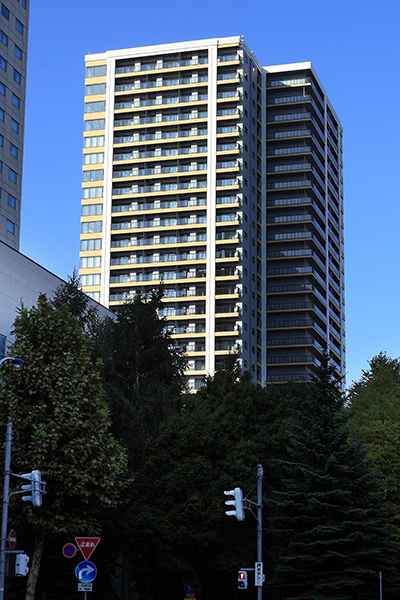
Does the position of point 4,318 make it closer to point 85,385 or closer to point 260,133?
point 85,385

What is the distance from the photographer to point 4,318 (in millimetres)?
55094

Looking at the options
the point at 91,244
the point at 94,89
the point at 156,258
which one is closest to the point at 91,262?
the point at 91,244

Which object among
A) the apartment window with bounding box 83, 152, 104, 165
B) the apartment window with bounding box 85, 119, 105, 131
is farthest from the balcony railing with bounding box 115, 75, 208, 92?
the apartment window with bounding box 83, 152, 104, 165

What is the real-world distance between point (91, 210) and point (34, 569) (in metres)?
93.7

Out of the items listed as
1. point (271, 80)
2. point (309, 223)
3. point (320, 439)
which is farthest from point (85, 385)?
Result: point (271, 80)

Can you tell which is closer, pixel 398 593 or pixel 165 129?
pixel 398 593

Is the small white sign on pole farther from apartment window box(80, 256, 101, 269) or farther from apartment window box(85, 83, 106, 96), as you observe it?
apartment window box(85, 83, 106, 96)

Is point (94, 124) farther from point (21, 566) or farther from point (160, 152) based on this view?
point (21, 566)

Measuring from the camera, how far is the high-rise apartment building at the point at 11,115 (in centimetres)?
8906

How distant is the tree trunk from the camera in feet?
123

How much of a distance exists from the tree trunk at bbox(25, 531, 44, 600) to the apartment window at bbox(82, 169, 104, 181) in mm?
94597

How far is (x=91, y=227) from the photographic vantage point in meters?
128

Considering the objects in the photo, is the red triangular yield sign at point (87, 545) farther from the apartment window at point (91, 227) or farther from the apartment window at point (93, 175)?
the apartment window at point (93, 175)

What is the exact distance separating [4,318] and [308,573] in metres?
24.9
